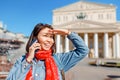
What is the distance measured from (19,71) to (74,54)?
1.68 feet

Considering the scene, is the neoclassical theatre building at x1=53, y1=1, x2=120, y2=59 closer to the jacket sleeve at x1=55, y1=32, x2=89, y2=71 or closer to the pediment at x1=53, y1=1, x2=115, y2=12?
the pediment at x1=53, y1=1, x2=115, y2=12

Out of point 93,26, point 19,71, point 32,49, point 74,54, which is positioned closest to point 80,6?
point 93,26

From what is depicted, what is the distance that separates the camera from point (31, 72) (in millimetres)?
1878

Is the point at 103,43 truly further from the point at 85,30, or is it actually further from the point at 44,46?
the point at 44,46

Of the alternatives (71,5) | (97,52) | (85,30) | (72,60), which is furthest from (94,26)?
(72,60)

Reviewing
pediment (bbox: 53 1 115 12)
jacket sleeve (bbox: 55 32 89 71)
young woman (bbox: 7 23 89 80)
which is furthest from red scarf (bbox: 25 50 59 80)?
pediment (bbox: 53 1 115 12)

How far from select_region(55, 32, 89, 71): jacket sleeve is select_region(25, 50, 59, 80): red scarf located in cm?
13

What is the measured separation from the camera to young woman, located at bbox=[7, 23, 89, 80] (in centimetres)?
188

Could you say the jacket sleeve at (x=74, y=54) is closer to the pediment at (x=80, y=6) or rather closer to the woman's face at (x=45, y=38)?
the woman's face at (x=45, y=38)

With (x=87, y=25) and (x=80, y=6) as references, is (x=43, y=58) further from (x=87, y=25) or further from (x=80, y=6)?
(x=80, y=6)

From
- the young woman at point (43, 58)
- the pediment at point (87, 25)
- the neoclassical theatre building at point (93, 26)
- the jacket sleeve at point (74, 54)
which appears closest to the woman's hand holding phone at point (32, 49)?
the young woman at point (43, 58)

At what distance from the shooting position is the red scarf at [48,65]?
187 cm

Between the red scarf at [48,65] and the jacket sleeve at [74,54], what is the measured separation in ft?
0.44

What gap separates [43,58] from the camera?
198 cm
